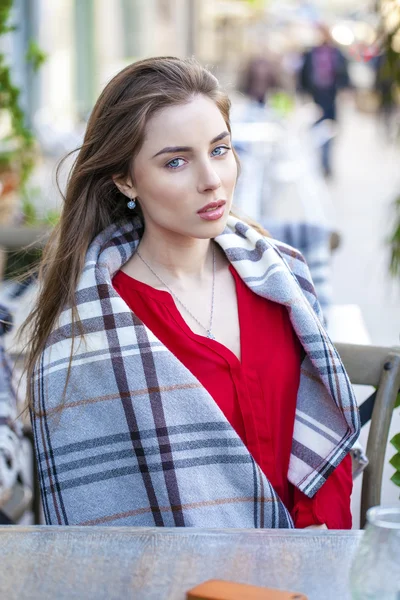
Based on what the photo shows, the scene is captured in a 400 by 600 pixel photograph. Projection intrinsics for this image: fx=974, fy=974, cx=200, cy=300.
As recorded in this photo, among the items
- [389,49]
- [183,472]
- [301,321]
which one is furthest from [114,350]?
[389,49]

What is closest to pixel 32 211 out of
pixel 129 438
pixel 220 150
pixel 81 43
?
pixel 220 150

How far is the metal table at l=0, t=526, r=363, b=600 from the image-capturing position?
3.92ft

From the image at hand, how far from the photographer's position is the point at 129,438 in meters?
1.72

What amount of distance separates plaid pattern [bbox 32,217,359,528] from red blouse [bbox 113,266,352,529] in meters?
0.06

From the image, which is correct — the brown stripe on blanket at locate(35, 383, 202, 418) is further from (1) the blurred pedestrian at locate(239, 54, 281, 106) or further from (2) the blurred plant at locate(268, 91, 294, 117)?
(1) the blurred pedestrian at locate(239, 54, 281, 106)

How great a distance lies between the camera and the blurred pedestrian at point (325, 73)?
480 inches

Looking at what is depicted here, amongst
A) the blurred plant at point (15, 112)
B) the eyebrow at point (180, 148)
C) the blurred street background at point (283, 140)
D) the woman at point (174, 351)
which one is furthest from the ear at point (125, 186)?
the blurred plant at point (15, 112)

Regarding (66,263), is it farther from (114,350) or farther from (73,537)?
(73,537)

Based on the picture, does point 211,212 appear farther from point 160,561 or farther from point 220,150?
point 160,561

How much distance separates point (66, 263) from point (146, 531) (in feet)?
2.13

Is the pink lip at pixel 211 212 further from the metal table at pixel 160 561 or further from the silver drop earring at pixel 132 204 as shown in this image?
the metal table at pixel 160 561

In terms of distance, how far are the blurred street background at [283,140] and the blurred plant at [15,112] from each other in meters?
0.02

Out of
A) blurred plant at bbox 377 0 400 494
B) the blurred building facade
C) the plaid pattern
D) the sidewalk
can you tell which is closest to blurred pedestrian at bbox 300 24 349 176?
the sidewalk

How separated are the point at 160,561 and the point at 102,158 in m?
0.86
